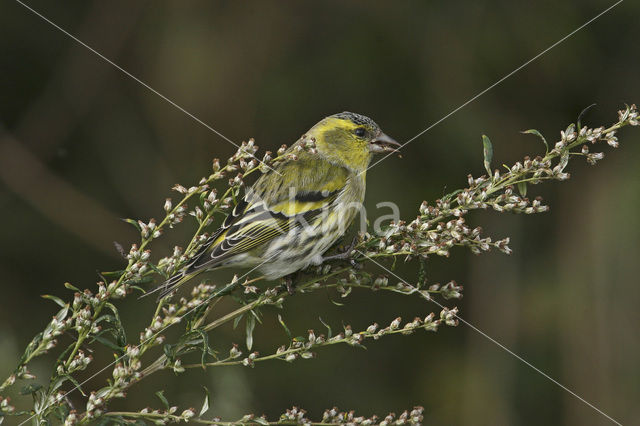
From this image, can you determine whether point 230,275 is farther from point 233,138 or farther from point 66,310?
point 66,310

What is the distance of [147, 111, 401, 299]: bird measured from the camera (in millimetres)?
2861

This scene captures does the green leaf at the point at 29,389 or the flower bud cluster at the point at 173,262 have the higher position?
the flower bud cluster at the point at 173,262

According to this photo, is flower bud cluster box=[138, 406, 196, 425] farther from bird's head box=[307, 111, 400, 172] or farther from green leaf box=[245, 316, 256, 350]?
bird's head box=[307, 111, 400, 172]

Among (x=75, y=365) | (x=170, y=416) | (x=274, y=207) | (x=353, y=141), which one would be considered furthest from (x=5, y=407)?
(x=353, y=141)

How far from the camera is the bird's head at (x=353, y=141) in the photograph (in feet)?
11.6

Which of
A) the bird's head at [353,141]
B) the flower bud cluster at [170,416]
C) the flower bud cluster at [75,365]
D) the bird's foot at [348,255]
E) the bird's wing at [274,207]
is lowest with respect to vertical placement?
the flower bud cluster at [170,416]

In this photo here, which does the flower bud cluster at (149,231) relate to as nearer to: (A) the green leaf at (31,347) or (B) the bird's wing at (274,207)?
(A) the green leaf at (31,347)

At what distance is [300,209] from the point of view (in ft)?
10.3

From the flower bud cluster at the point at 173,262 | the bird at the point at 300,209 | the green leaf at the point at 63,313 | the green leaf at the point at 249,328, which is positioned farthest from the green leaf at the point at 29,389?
the bird at the point at 300,209

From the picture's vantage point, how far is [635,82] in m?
4.45

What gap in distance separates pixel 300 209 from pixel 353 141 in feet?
1.97

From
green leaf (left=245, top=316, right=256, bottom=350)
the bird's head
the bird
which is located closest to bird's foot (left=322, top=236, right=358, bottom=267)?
the bird

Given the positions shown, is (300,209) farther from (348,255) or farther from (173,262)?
(173,262)

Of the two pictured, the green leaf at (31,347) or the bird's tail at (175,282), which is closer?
the green leaf at (31,347)
